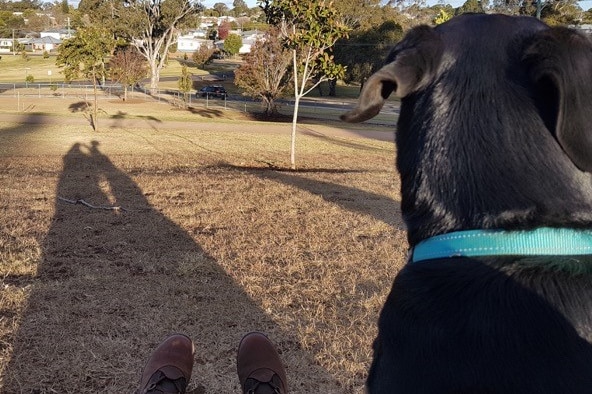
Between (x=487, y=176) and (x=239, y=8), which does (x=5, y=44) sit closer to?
(x=239, y=8)

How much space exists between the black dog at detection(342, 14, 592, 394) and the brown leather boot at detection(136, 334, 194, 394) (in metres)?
1.57

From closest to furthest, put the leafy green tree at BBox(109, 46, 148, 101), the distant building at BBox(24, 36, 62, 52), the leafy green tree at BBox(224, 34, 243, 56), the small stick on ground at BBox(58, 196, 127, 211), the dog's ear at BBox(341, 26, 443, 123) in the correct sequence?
1. the dog's ear at BBox(341, 26, 443, 123)
2. the small stick on ground at BBox(58, 196, 127, 211)
3. the leafy green tree at BBox(109, 46, 148, 101)
4. the leafy green tree at BBox(224, 34, 243, 56)
5. the distant building at BBox(24, 36, 62, 52)

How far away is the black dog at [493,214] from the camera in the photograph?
1.31 meters

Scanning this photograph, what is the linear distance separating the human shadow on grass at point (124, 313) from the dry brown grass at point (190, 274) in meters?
0.01

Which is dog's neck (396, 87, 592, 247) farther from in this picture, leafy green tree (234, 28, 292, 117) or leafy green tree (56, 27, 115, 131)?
leafy green tree (234, 28, 292, 117)

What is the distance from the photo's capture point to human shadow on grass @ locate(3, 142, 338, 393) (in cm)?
337

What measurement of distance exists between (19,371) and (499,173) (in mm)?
3033

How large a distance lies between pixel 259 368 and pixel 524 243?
205cm

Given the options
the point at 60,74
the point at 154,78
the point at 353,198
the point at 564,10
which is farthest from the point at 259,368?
the point at 154,78

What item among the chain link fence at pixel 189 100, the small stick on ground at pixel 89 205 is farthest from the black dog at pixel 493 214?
the chain link fence at pixel 189 100

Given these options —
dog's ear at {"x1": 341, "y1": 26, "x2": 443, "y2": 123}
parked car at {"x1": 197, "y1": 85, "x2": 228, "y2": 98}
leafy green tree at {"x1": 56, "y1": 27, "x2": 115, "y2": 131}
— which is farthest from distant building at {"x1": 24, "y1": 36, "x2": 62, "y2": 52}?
dog's ear at {"x1": 341, "y1": 26, "x2": 443, "y2": 123}

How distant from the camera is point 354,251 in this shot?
6.08 meters

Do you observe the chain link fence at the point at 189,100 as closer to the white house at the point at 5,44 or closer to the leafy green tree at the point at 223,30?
the white house at the point at 5,44

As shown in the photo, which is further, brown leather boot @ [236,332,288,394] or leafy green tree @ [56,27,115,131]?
leafy green tree @ [56,27,115,131]
